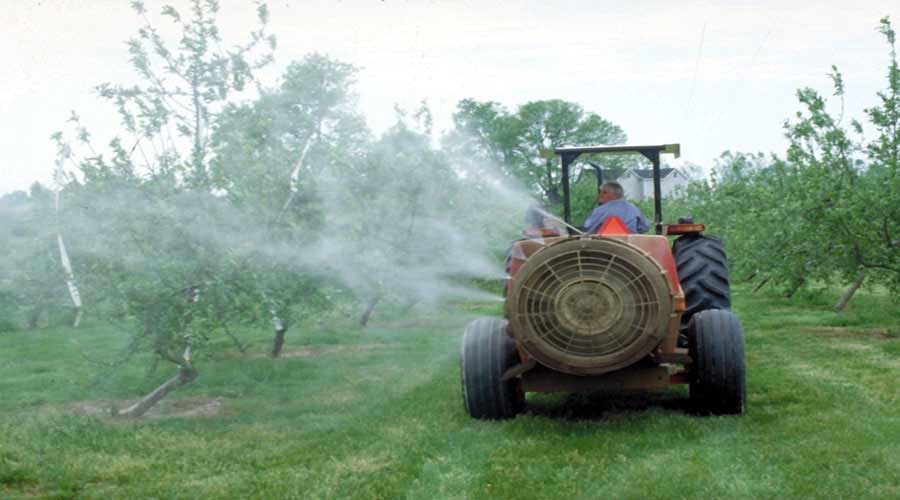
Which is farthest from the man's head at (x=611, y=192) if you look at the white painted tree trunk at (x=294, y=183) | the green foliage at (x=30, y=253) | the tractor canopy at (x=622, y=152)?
the green foliage at (x=30, y=253)

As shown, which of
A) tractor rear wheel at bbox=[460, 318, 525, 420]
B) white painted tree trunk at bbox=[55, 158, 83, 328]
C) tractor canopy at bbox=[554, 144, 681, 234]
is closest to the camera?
tractor rear wheel at bbox=[460, 318, 525, 420]

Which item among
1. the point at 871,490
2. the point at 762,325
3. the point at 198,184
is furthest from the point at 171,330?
the point at 762,325

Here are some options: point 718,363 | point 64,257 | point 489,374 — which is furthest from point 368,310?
point 718,363

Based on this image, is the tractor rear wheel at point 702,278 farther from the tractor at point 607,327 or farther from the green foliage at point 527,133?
the green foliage at point 527,133

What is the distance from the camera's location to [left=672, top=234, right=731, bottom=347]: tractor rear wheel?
855cm

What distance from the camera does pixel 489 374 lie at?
8.05m

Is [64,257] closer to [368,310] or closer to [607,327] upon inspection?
[607,327]

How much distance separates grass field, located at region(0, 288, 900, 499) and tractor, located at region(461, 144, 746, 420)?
0.33m

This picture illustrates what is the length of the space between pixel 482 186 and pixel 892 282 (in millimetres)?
6567

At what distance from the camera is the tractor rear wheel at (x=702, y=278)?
855 centimetres

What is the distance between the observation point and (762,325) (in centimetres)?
1608

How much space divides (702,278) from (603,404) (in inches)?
55.8

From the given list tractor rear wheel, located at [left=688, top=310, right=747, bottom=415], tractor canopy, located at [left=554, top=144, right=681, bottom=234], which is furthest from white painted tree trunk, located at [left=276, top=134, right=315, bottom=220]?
tractor rear wheel, located at [left=688, top=310, right=747, bottom=415]

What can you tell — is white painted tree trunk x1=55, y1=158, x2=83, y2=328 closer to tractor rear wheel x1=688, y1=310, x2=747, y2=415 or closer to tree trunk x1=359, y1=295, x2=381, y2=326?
tractor rear wheel x1=688, y1=310, x2=747, y2=415
